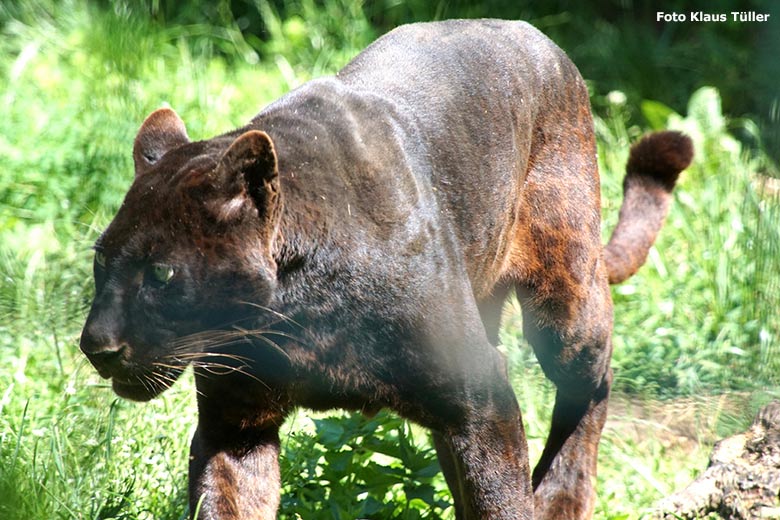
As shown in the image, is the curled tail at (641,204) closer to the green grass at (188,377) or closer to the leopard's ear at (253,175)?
the green grass at (188,377)

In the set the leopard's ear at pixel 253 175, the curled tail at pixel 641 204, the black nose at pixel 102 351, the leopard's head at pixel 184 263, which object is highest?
the leopard's ear at pixel 253 175

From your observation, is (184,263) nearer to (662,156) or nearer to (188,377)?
(188,377)

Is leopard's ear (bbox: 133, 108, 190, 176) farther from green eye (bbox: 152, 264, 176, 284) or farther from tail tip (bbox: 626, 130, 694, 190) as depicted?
tail tip (bbox: 626, 130, 694, 190)

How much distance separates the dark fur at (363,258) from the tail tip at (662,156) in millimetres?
757

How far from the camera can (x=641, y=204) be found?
4.53 meters

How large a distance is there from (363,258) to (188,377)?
157cm

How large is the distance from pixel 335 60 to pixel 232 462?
13.7ft

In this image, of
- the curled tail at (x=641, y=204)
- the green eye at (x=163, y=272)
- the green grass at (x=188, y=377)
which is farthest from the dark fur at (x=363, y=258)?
the curled tail at (x=641, y=204)

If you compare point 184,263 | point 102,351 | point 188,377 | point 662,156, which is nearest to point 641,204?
point 662,156

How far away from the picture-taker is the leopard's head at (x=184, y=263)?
106 inches

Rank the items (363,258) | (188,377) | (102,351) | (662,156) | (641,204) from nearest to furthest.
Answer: (102,351) < (363,258) < (188,377) < (662,156) < (641,204)

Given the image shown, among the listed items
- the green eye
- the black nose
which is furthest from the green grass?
the green eye

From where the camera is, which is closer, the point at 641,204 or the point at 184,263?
the point at 184,263

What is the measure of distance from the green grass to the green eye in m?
0.57
